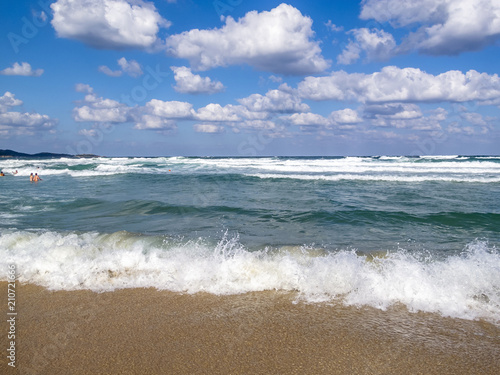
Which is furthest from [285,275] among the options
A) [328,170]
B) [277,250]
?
[328,170]

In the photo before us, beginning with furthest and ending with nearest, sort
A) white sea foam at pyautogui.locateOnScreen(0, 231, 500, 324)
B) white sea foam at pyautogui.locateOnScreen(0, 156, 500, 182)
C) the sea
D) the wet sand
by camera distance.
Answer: white sea foam at pyautogui.locateOnScreen(0, 156, 500, 182) → the sea → white sea foam at pyautogui.locateOnScreen(0, 231, 500, 324) → the wet sand

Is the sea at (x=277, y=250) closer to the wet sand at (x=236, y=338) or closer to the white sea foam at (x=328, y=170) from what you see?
the wet sand at (x=236, y=338)

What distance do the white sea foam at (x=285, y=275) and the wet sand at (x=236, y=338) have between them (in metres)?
0.32

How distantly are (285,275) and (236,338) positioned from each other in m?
1.63

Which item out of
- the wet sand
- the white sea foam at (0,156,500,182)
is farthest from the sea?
the white sea foam at (0,156,500,182)

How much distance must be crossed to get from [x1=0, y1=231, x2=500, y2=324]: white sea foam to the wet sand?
322mm

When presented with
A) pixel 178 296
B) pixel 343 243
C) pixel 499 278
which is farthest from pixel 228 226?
pixel 499 278

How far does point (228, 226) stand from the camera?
30.8 ft

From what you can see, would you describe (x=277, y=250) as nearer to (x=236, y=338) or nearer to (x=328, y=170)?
(x=236, y=338)

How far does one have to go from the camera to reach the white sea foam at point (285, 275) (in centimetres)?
442

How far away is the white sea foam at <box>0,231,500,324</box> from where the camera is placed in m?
4.42

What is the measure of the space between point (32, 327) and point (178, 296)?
170cm

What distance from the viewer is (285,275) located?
16.5 ft

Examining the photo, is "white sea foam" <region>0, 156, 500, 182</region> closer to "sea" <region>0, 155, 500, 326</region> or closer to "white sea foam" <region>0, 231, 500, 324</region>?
"sea" <region>0, 155, 500, 326</region>
